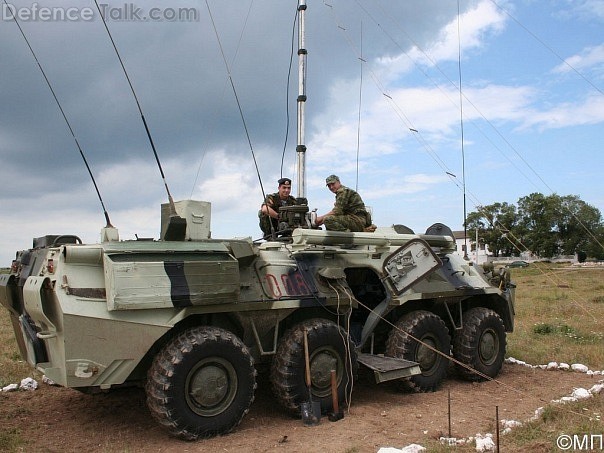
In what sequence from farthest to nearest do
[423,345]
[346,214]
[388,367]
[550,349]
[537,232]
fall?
[537,232], [550,349], [346,214], [423,345], [388,367]

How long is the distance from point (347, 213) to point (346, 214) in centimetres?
3

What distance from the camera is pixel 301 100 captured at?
9.70 meters

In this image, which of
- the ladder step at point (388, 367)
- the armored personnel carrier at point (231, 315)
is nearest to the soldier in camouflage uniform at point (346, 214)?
the armored personnel carrier at point (231, 315)

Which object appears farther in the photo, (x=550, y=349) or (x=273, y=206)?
(x=550, y=349)

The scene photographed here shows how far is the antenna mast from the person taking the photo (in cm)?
947

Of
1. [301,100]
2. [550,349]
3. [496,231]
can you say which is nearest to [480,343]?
[550,349]

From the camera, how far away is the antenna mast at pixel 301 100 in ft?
31.1

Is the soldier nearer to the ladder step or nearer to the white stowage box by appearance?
the white stowage box

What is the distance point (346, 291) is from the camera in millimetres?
7289

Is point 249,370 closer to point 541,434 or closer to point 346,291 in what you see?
point 346,291

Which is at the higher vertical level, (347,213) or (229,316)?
(347,213)

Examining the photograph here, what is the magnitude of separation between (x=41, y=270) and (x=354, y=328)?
3799 millimetres

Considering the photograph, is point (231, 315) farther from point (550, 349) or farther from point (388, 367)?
point (550, 349)

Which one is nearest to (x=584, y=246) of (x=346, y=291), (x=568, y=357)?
(x=568, y=357)
